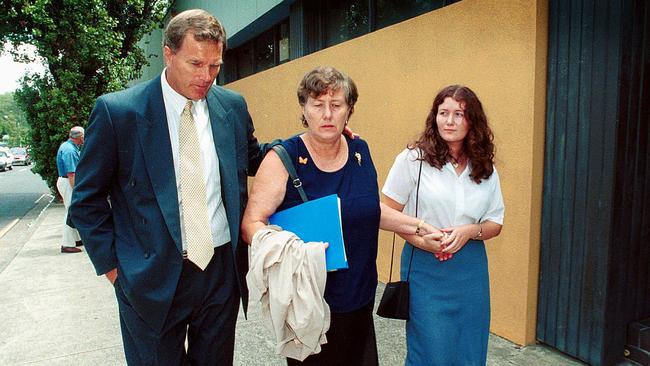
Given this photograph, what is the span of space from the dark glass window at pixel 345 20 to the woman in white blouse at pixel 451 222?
3994 millimetres

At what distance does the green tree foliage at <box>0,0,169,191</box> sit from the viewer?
486 inches

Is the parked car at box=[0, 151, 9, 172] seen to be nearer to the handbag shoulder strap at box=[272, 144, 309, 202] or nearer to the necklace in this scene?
the handbag shoulder strap at box=[272, 144, 309, 202]

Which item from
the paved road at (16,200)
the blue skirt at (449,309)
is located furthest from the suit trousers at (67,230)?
the blue skirt at (449,309)

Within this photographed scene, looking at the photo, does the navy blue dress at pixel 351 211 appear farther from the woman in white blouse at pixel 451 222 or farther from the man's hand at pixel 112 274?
the man's hand at pixel 112 274

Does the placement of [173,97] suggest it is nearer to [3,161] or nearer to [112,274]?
[112,274]

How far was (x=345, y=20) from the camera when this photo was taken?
21.9ft

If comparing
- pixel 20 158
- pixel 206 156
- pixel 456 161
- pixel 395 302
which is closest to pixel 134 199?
pixel 206 156

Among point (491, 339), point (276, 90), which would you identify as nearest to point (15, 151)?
point (276, 90)

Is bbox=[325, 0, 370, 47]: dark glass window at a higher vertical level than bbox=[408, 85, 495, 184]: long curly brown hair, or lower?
higher

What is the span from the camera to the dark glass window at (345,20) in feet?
20.4

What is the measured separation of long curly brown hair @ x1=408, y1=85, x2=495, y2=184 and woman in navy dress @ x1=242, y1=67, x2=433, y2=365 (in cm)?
40

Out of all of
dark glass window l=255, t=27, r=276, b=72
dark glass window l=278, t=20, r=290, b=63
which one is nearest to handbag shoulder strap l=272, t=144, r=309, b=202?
dark glass window l=278, t=20, r=290, b=63

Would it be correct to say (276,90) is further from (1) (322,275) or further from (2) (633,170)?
(1) (322,275)

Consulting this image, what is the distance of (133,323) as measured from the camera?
6.62 ft
